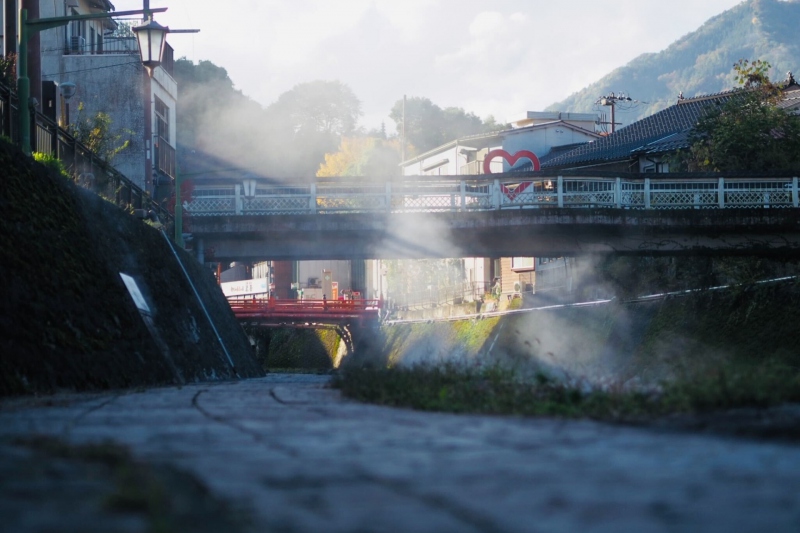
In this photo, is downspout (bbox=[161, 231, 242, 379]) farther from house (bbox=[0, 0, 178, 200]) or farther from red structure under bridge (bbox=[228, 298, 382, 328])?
red structure under bridge (bbox=[228, 298, 382, 328])

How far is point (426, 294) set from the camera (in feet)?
206

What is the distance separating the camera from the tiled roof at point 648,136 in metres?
45.9

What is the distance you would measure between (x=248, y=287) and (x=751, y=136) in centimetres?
4341

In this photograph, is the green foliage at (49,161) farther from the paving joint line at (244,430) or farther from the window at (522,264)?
the window at (522,264)

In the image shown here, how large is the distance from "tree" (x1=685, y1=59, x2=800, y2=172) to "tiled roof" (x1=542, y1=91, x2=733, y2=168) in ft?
28.9

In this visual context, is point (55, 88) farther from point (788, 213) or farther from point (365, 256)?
point (788, 213)

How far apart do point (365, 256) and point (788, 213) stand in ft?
37.4

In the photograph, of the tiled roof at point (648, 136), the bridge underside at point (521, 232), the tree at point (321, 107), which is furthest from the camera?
the tree at point (321, 107)

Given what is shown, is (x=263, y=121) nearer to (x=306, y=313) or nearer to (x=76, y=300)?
(x=306, y=313)

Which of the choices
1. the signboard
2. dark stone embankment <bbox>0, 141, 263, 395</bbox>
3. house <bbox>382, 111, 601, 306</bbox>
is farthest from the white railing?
the signboard

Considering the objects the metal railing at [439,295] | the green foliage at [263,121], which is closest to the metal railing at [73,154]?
the metal railing at [439,295]

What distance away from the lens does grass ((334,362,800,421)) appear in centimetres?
669

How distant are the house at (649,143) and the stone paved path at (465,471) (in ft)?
119

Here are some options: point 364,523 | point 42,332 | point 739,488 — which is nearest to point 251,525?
point 364,523
